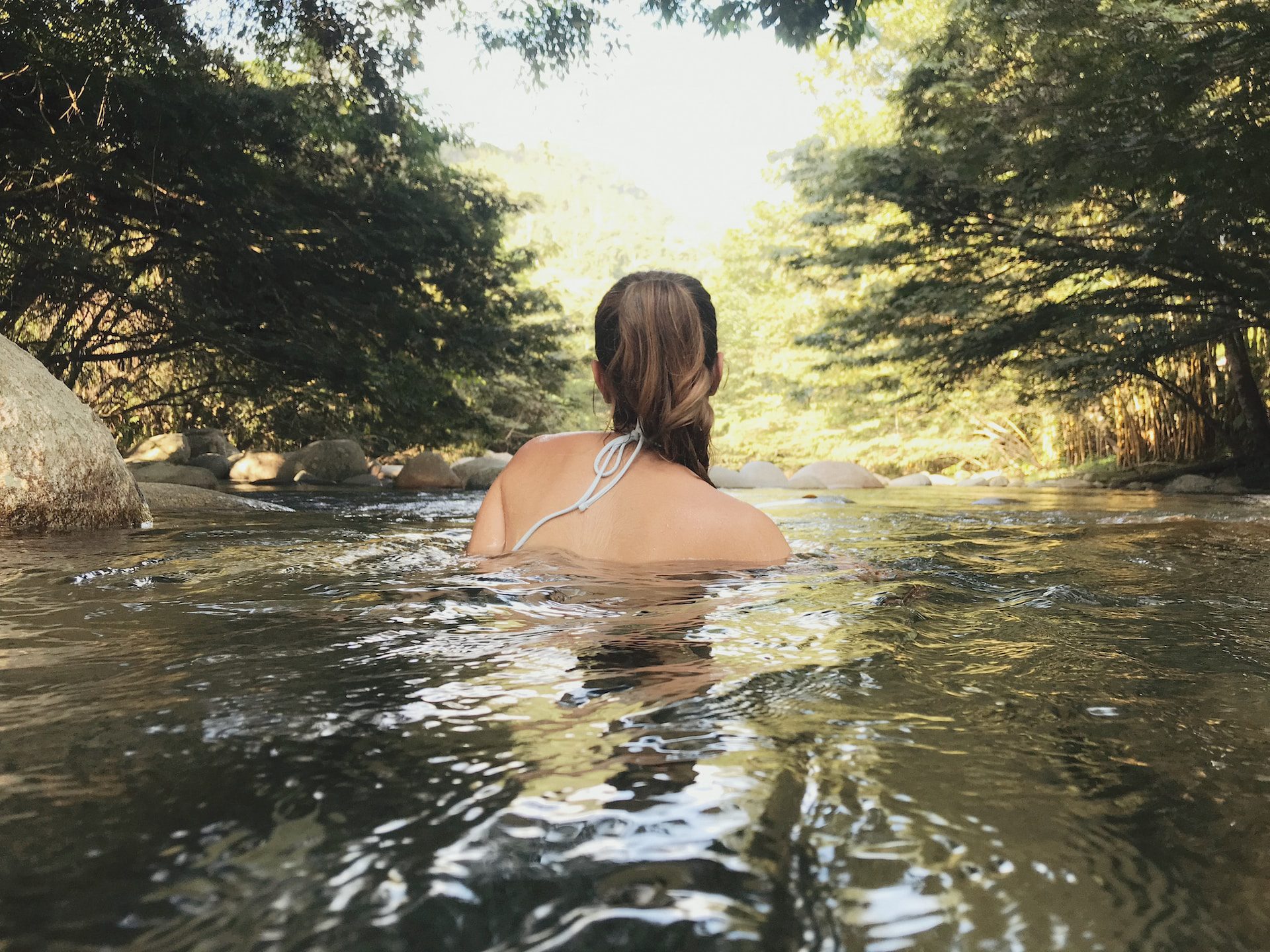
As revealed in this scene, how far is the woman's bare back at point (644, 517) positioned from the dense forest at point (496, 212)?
16.3 ft

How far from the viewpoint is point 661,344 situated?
2.62 metres

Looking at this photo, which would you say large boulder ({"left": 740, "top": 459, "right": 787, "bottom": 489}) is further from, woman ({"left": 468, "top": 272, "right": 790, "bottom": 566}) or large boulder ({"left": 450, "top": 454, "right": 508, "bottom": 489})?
→ woman ({"left": 468, "top": 272, "right": 790, "bottom": 566})

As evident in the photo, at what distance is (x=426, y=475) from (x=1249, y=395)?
1180cm

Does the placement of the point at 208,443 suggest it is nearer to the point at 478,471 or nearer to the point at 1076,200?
the point at 478,471

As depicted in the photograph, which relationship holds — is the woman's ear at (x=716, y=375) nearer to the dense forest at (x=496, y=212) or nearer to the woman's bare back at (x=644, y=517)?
the woman's bare back at (x=644, y=517)

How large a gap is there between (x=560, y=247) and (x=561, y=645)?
1965cm

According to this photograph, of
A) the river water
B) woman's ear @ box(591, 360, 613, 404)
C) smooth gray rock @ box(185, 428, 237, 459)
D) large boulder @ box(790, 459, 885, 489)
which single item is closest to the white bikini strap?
woman's ear @ box(591, 360, 613, 404)

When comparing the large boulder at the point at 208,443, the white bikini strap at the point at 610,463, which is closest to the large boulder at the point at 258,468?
the large boulder at the point at 208,443

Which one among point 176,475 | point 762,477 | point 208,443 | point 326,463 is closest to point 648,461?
point 176,475

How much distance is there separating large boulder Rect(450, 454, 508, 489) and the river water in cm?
1249

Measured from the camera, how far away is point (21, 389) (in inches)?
188

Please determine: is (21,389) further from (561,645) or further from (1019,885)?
(1019,885)

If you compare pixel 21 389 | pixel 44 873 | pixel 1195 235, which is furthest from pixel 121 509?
pixel 1195 235

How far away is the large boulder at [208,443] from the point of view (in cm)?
1627
